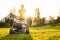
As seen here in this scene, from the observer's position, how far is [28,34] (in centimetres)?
172

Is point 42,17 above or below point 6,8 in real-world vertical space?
below

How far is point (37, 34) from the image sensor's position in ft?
5.65

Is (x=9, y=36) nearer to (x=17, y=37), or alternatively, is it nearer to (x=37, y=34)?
(x=17, y=37)

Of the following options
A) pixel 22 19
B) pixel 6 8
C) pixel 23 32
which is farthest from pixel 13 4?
pixel 23 32

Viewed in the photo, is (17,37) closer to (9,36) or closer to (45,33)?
(9,36)

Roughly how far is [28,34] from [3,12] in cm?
38

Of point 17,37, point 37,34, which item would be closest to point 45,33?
point 37,34

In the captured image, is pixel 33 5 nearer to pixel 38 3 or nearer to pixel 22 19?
pixel 38 3

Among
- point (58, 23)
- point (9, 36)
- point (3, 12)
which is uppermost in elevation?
point (3, 12)

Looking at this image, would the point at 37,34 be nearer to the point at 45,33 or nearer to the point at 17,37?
the point at 45,33

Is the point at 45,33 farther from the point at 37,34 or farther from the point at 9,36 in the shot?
the point at 9,36

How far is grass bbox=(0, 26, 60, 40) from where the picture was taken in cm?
170

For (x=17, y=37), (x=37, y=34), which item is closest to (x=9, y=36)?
(x=17, y=37)

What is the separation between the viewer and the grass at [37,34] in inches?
67.1
